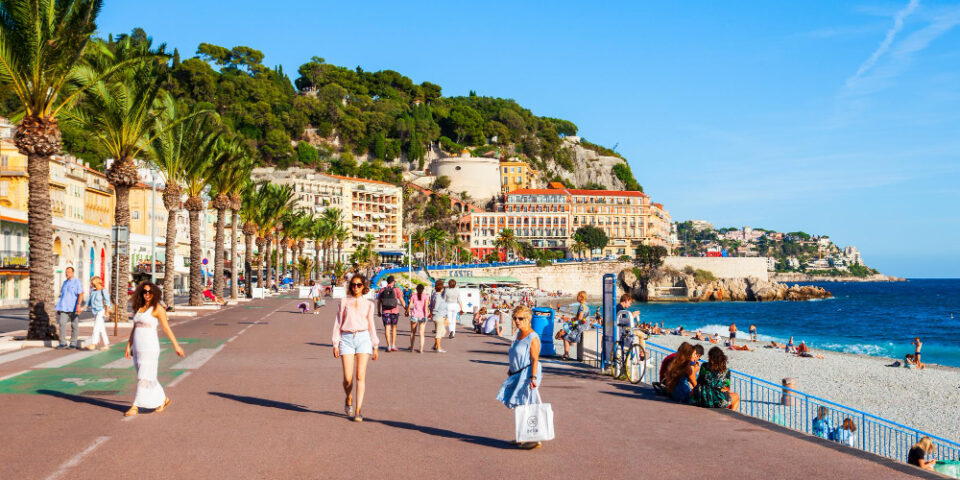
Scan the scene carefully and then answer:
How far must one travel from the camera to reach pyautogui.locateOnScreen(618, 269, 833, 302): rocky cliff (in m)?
133

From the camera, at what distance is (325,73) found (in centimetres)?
19588

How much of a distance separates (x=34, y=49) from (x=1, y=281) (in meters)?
30.4

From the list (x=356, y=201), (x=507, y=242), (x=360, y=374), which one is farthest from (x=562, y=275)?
(x=360, y=374)

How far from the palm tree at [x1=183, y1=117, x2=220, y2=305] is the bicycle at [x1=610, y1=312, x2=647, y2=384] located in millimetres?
22899

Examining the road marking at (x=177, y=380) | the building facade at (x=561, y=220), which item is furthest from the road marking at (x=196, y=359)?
the building facade at (x=561, y=220)

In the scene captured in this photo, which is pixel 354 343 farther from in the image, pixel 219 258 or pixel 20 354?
pixel 219 258

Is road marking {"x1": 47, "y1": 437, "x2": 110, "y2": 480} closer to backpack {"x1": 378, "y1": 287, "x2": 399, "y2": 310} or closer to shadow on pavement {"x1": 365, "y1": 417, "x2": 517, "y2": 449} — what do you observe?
shadow on pavement {"x1": 365, "y1": 417, "x2": 517, "y2": 449}

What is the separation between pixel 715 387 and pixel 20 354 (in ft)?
44.3

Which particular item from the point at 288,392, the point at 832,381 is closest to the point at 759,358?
the point at 832,381

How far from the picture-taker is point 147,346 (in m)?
9.76

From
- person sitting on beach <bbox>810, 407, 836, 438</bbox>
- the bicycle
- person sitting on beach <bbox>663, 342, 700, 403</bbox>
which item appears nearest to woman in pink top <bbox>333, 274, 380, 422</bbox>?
person sitting on beach <bbox>663, 342, 700, 403</bbox>

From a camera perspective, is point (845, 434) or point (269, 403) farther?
point (845, 434)

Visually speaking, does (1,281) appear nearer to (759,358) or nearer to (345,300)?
(759,358)

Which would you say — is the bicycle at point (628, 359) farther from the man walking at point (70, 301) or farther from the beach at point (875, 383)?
the man walking at point (70, 301)
